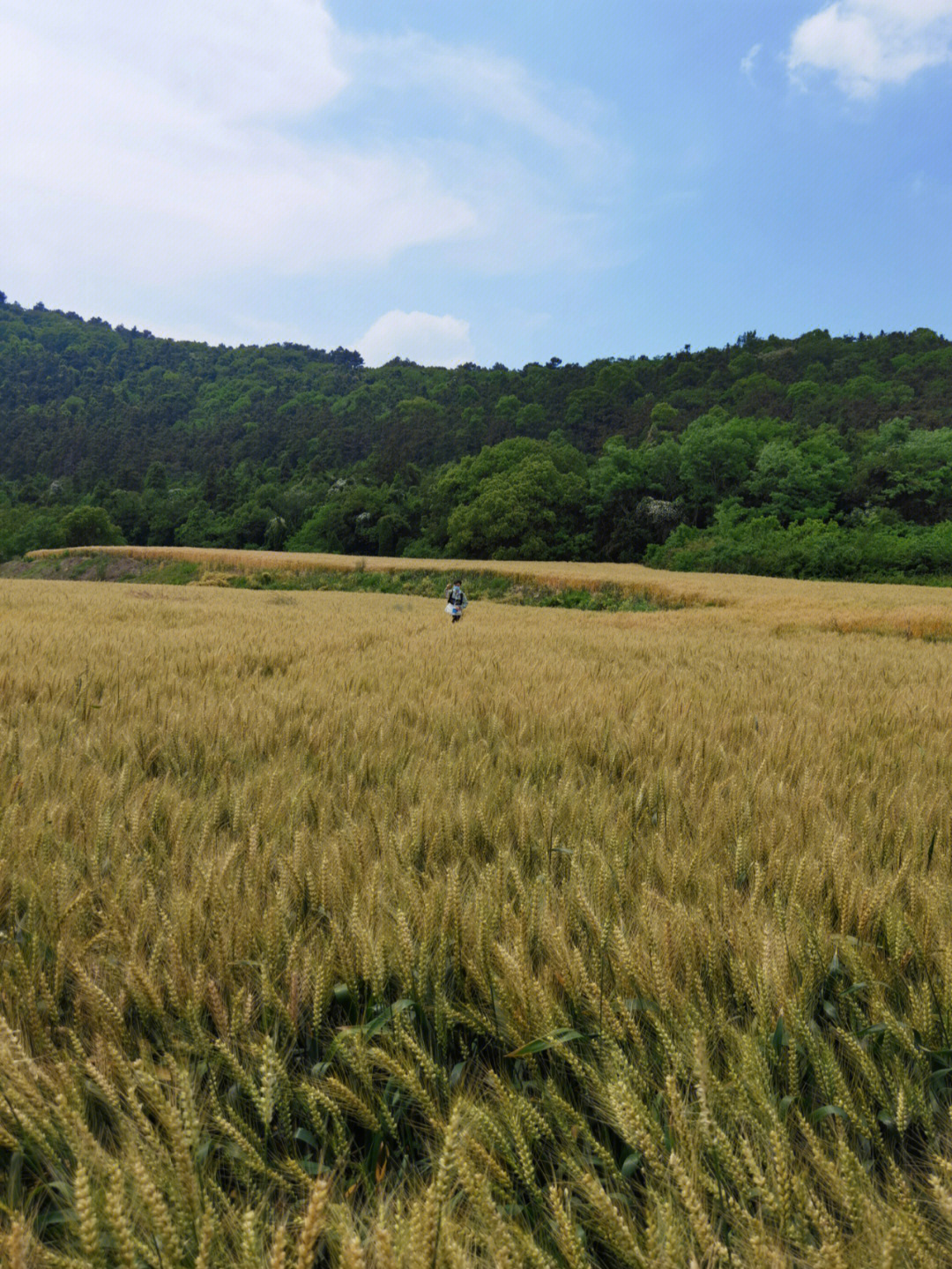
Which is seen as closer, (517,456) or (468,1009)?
(468,1009)

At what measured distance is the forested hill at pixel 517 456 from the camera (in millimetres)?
48875

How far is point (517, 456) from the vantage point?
6294cm

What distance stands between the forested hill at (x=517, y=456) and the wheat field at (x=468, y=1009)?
145ft

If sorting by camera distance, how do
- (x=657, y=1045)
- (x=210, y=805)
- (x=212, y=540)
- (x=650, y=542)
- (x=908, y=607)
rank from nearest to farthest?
(x=657, y=1045) < (x=210, y=805) < (x=908, y=607) < (x=650, y=542) < (x=212, y=540)

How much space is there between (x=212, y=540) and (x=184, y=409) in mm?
53808

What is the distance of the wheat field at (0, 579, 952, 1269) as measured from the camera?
2.29ft

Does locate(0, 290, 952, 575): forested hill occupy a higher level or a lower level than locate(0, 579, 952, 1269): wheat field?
higher

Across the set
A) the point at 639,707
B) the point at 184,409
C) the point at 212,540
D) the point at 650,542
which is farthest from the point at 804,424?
the point at 184,409

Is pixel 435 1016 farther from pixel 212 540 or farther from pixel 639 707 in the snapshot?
pixel 212 540

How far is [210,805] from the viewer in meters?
1.89

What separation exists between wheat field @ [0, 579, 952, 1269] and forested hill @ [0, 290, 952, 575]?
145 feet

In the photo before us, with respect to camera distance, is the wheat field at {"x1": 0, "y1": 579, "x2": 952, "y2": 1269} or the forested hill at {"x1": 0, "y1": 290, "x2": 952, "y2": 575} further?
the forested hill at {"x1": 0, "y1": 290, "x2": 952, "y2": 575}

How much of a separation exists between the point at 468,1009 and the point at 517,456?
64608 mm

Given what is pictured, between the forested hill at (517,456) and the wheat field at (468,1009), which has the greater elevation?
the forested hill at (517,456)
